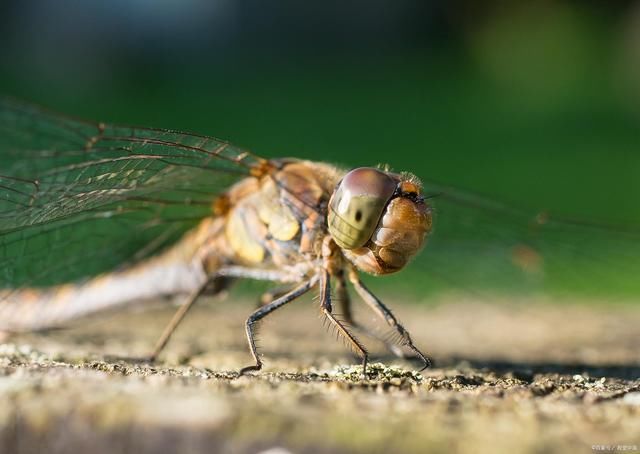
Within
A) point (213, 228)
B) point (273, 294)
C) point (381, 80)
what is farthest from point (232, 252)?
point (381, 80)

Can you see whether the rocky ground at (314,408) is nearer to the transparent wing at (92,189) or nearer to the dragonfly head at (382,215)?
the dragonfly head at (382,215)

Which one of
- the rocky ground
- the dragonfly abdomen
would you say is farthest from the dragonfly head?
the dragonfly abdomen

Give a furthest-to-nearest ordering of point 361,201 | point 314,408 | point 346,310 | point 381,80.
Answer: point 381,80 → point 346,310 → point 361,201 → point 314,408

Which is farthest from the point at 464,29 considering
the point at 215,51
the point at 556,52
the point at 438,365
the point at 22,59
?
the point at 438,365

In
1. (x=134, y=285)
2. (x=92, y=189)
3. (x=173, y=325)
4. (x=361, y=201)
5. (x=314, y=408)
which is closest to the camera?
(x=314, y=408)

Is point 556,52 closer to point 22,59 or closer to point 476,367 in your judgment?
point 22,59

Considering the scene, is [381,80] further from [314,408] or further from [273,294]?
[314,408]

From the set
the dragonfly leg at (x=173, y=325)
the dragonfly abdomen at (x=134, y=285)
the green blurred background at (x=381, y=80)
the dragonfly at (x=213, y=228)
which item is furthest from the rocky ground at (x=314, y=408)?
the green blurred background at (x=381, y=80)
